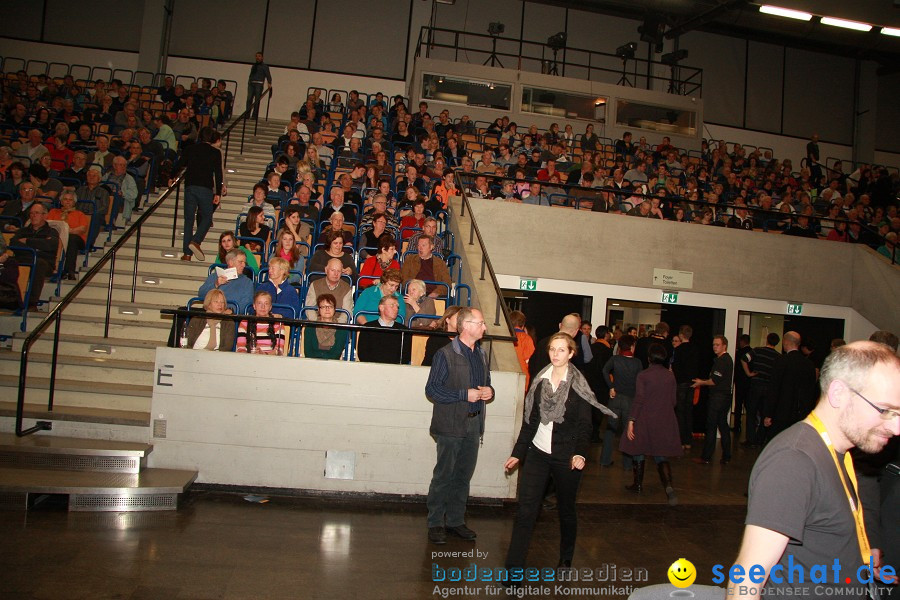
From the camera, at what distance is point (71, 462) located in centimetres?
606

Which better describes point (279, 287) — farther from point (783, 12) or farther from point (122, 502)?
point (783, 12)

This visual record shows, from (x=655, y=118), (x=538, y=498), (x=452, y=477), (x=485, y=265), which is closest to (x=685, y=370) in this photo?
(x=485, y=265)

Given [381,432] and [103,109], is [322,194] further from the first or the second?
[103,109]

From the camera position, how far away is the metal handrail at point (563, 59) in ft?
70.4

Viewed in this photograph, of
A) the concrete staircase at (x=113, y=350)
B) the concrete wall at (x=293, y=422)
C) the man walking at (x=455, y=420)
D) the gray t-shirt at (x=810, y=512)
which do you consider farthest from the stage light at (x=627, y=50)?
the gray t-shirt at (x=810, y=512)

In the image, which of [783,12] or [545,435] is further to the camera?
[783,12]

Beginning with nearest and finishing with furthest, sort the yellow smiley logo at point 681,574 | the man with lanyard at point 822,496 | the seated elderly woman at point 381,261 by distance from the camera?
the man with lanyard at point 822,496 → the yellow smiley logo at point 681,574 → the seated elderly woman at point 381,261

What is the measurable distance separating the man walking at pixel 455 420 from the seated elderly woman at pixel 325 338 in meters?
1.86

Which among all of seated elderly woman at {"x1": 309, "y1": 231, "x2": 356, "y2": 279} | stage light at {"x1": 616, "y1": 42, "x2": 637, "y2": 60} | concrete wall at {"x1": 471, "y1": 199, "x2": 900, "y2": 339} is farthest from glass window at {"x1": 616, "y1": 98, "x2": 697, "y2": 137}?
seated elderly woman at {"x1": 309, "y1": 231, "x2": 356, "y2": 279}

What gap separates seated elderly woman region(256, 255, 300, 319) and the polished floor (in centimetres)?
242

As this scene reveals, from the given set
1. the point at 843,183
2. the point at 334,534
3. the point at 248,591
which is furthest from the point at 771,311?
the point at 248,591

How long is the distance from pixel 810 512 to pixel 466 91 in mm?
19241

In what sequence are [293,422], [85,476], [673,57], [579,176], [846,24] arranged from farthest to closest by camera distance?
[673,57] → [846,24] → [579,176] → [293,422] → [85,476]

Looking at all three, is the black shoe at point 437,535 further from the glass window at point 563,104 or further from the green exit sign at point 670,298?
the glass window at point 563,104
